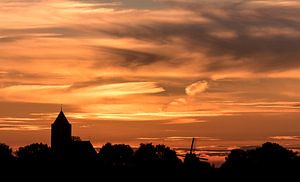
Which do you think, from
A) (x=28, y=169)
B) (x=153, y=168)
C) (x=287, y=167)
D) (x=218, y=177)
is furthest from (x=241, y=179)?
(x=28, y=169)

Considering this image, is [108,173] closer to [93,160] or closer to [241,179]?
[93,160]

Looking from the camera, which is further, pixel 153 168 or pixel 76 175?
pixel 153 168

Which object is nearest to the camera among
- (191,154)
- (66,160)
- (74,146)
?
(191,154)

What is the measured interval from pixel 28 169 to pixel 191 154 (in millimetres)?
42225

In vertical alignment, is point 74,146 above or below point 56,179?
above

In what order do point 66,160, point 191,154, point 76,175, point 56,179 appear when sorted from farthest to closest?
1. point 66,160
2. point 76,175
3. point 56,179
4. point 191,154

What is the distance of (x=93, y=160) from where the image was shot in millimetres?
173625

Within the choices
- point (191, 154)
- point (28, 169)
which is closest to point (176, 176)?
point (28, 169)

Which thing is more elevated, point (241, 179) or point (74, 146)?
point (74, 146)

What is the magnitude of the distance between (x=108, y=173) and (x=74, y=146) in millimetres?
26888

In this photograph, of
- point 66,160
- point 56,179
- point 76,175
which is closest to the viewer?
point 56,179

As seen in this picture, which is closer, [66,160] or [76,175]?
[76,175]

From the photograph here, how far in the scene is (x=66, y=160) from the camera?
170000 mm

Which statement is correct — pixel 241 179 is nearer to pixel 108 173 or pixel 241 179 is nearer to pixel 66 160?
pixel 108 173
